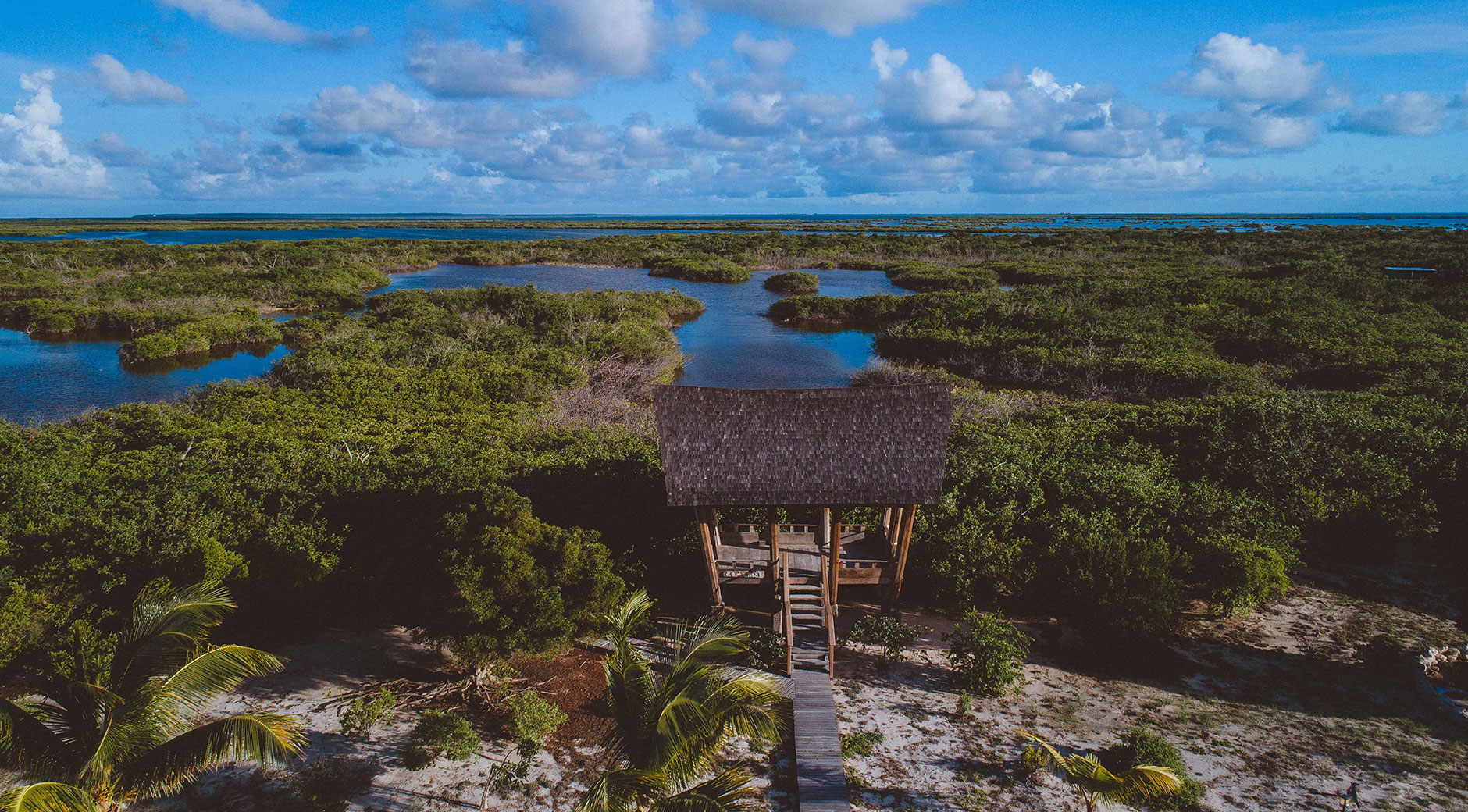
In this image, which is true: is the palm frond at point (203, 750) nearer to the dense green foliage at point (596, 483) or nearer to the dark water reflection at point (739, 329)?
the dense green foliage at point (596, 483)

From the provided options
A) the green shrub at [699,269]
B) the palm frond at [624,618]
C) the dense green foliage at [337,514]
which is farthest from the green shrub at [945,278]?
the palm frond at [624,618]

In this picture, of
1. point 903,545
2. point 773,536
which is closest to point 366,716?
point 773,536

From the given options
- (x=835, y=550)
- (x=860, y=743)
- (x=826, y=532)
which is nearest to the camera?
Result: (x=860, y=743)

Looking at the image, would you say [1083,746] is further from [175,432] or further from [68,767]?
[175,432]

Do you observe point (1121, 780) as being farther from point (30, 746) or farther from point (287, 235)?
point (287, 235)

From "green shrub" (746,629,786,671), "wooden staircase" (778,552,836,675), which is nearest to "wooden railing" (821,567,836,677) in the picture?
"wooden staircase" (778,552,836,675)
